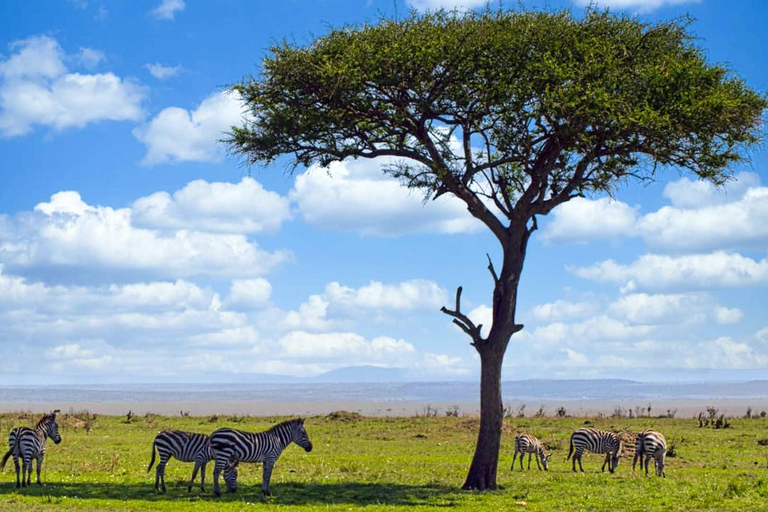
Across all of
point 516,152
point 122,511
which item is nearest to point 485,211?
point 516,152

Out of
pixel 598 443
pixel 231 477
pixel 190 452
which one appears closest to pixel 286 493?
pixel 231 477

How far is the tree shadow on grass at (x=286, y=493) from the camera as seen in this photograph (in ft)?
68.8

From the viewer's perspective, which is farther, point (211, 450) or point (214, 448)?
point (211, 450)

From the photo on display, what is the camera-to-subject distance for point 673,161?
2598 cm

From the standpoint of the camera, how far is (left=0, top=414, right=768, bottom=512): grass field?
20.3m

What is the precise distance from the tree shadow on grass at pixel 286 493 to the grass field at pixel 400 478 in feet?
0.09

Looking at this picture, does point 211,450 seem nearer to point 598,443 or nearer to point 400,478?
point 400,478

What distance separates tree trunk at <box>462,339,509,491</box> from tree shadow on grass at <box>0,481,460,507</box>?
2.75 ft

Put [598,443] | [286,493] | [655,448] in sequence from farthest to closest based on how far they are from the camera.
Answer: [598,443], [655,448], [286,493]

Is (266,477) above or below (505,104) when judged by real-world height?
below

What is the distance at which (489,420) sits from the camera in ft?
79.4

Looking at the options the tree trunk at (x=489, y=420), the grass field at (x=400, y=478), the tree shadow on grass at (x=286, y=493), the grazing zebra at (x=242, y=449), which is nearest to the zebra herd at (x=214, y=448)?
the grazing zebra at (x=242, y=449)

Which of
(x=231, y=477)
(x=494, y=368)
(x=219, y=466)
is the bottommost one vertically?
(x=231, y=477)

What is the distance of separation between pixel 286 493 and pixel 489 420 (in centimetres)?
590
